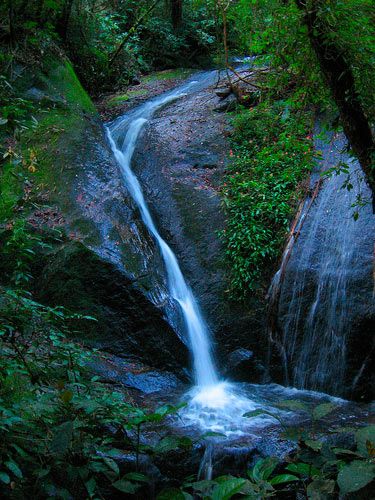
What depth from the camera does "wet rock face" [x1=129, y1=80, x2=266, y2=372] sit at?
739 cm

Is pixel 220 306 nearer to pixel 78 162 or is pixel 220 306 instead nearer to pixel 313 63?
pixel 78 162

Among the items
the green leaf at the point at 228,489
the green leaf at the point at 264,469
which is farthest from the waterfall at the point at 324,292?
the green leaf at the point at 228,489

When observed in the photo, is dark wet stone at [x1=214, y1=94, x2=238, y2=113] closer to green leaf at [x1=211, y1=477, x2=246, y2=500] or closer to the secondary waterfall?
the secondary waterfall

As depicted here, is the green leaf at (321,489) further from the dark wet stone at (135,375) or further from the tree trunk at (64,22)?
the tree trunk at (64,22)

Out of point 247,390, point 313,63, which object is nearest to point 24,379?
point 247,390

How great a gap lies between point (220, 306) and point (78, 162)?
3676 mm

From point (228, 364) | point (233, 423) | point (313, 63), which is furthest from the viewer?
point (228, 364)

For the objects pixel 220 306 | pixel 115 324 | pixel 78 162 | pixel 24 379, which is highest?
pixel 78 162

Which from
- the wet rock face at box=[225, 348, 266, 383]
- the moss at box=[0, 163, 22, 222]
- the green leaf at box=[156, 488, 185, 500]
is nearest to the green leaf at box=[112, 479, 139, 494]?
the green leaf at box=[156, 488, 185, 500]

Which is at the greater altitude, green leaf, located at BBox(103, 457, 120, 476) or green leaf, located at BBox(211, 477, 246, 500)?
green leaf, located at BBox(103, 457, 120, 476)

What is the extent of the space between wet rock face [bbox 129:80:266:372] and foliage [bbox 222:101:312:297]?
26 cm

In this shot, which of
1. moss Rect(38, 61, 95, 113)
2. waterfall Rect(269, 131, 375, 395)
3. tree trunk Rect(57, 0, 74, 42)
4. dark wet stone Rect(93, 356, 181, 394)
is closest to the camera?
dark wet stone Rect(93, 356, 181, 394)

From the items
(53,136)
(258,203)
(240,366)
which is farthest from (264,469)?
(53,136)

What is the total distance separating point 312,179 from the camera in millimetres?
8203
